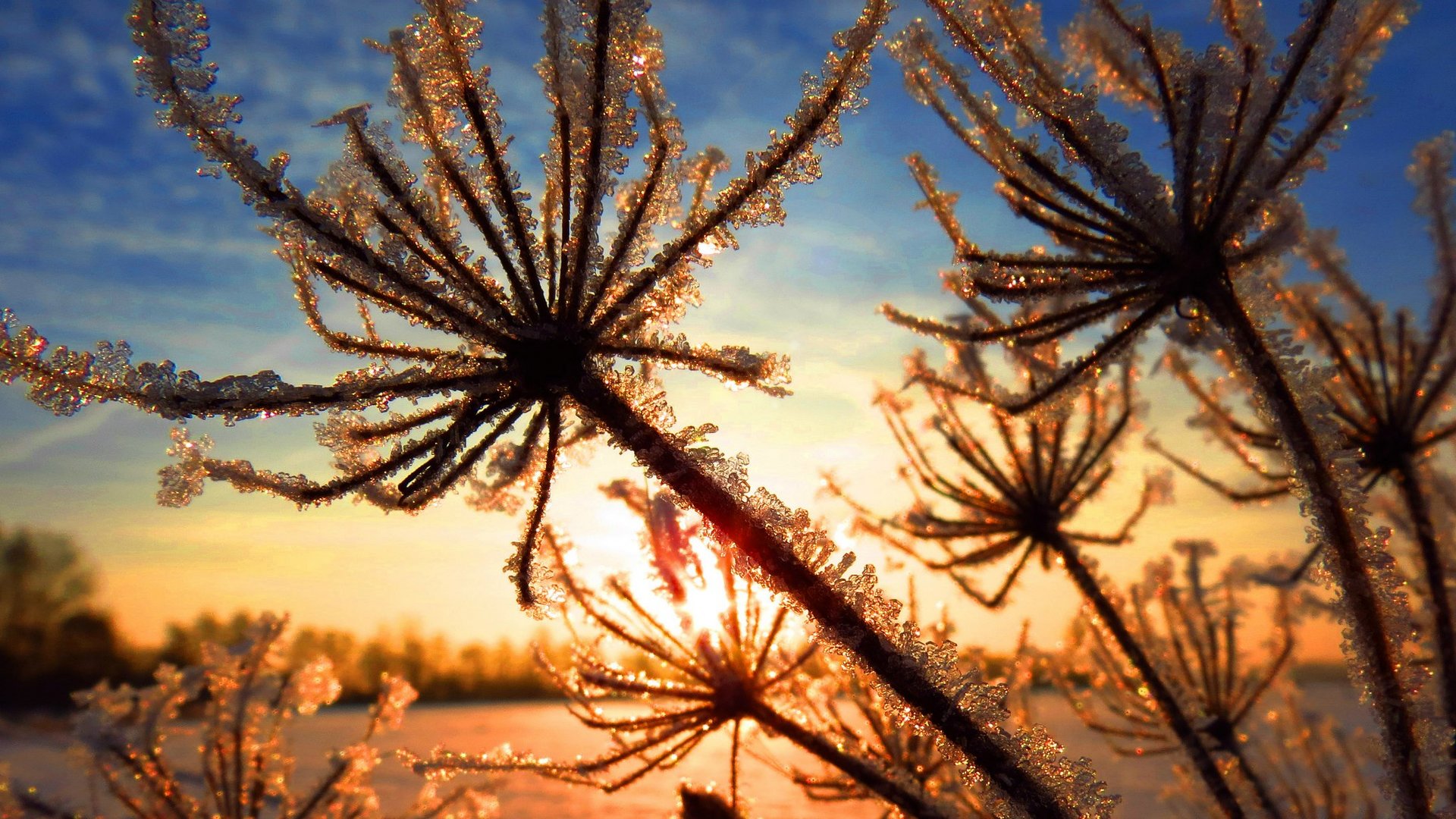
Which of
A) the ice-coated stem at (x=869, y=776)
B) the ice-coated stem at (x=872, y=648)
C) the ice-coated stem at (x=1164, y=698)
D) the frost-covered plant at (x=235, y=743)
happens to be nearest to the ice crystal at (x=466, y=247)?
the ice-coated stem at (x=872, y=648)

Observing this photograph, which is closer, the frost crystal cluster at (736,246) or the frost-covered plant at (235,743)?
the frost crystal cluster at (736,246)

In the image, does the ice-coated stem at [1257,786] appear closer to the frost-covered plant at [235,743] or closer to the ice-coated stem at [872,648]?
the ice-coated stem at [872,648]

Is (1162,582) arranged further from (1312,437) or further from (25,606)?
(25,606)

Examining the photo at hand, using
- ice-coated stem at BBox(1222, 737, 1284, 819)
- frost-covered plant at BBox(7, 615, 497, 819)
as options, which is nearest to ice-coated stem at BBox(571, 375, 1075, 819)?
ice-coated stem at BBox(1222, 737, 1284, 819)

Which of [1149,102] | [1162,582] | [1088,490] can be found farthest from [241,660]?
[1162,582]

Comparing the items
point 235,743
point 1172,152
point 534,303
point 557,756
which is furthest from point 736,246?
point 557,756
